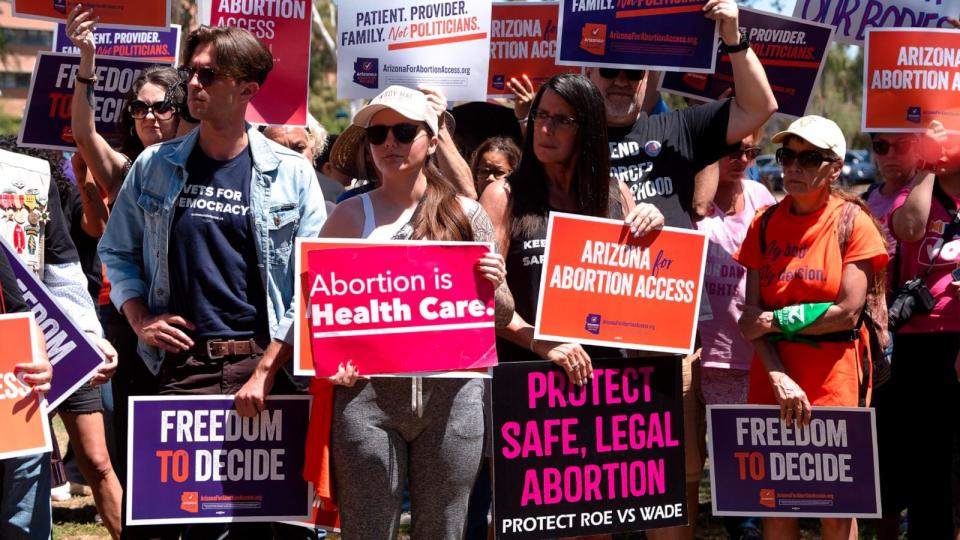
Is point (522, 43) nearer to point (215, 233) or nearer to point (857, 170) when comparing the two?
point (215, 233)

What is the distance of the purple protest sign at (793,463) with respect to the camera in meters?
5.09

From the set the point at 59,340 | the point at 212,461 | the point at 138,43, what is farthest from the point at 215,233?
the point at 138,43

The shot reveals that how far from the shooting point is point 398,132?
14.5ft

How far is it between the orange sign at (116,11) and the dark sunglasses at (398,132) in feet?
7.34

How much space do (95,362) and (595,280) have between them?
6.16ft

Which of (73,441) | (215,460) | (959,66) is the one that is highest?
(959,66)

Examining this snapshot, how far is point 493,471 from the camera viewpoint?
15.6 ft

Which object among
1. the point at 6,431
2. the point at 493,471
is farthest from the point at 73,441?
the point at 493,471

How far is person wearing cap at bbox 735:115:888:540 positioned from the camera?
5.09 m

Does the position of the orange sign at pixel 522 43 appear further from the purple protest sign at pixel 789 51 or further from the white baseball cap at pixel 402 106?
the white baseball cap at pixel 402 106

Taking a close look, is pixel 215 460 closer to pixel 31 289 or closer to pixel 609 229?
pixel 31 289

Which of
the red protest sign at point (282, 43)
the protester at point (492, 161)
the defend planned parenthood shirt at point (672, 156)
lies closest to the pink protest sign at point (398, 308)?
the defend planned parenthood shirt at point (672, 156)

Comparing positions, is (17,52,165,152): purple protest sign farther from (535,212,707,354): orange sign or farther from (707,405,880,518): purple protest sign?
(707,405,880,518): purple protest sign

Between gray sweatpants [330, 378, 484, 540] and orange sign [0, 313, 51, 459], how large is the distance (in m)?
0.99
